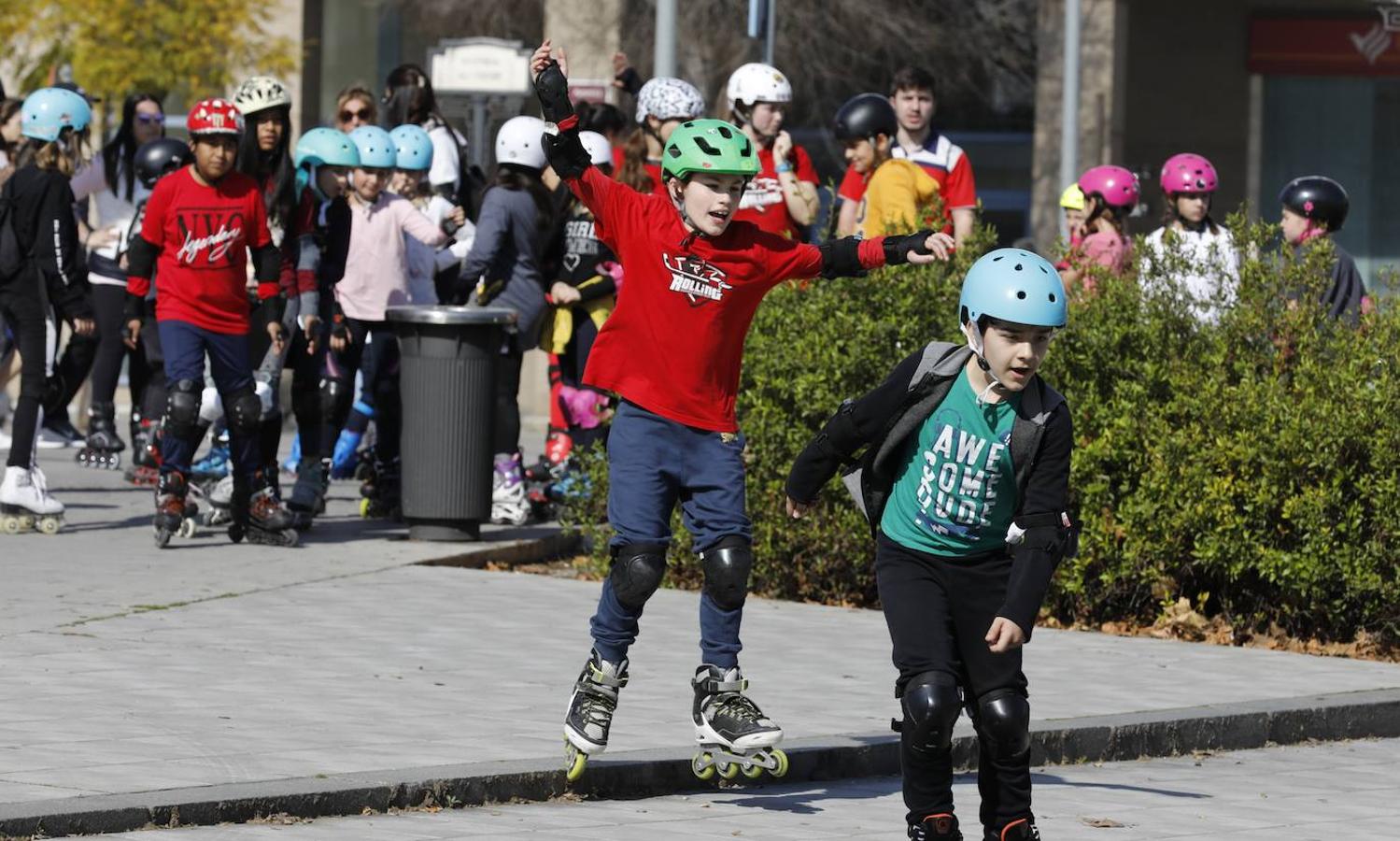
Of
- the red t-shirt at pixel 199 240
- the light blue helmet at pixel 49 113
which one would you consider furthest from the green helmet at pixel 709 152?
the light blue helmet at pixel 49 113

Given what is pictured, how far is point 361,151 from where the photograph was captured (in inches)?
505

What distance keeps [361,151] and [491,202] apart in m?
0.72

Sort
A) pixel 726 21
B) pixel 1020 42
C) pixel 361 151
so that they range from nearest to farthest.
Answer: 1. pixel 361 151
2. pixel 726 21
3. pixel 1020 42

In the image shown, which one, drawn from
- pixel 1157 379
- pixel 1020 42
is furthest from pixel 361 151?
→ pixel 1020 42

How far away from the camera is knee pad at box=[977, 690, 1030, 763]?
616cm

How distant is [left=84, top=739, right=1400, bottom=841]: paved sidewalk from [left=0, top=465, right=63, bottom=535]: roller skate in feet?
18.1

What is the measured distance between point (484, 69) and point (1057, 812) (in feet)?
44.8

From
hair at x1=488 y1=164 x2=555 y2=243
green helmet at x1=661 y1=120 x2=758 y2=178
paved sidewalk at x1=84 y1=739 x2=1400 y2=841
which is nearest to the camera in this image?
paved sidewalk at x1=84 y1=739 x2=1400 y2=841

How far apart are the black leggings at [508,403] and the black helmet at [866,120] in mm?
2141

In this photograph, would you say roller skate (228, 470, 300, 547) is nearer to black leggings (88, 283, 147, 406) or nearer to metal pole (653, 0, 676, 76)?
black leggings (88, 283, 147, 406)

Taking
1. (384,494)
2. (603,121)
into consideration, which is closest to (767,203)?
(603,121)

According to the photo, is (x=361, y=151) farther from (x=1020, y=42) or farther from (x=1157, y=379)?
(x=1020, y=42)

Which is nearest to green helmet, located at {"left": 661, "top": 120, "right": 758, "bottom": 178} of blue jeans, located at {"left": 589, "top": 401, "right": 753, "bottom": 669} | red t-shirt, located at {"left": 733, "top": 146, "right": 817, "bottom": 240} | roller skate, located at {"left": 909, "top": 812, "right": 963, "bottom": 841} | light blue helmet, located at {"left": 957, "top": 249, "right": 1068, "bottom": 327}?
blue jeans, located at {"left": 589, "top": 401, "right": 753, "bottom": 669}

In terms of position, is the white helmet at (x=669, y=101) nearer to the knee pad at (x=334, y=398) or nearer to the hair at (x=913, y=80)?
the hair at (x=913, y=80)
